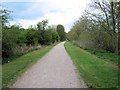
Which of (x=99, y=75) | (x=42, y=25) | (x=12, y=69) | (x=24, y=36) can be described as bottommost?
(x=12, y=69)

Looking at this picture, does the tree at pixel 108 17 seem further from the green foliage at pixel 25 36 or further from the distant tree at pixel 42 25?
the distant tree at pixel 42 25

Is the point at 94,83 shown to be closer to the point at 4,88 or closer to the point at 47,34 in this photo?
the point at 4,88

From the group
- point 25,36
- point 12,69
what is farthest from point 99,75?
point 25,36

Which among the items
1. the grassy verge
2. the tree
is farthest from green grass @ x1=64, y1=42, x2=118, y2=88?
the tree

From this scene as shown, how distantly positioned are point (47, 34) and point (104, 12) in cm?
1487

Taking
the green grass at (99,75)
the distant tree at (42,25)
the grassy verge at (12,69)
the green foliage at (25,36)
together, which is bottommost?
the grassy verge at (12,69)

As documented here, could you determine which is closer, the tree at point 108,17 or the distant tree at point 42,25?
the tree at point 108,17

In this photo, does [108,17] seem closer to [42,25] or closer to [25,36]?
[25,36]

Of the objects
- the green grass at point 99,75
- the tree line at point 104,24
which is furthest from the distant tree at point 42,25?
the green grass at point 99,75

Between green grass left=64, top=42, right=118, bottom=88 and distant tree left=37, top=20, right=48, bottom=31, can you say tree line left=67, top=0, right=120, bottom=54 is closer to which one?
green grass left=64, top=42, right=118, bottom=88

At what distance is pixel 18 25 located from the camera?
37.7ft

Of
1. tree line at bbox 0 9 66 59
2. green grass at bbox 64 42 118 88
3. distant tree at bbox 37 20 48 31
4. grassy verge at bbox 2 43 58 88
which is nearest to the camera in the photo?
green grass at bbox 64 42 118 88

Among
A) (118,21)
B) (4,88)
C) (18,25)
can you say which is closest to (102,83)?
(4,88)

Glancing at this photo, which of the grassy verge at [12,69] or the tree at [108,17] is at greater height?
the tree at [108,17]
